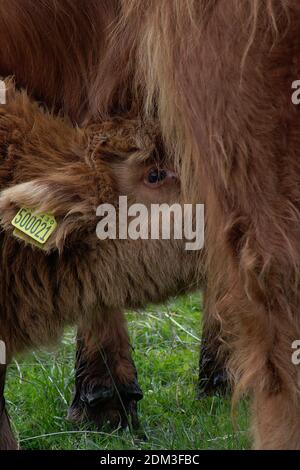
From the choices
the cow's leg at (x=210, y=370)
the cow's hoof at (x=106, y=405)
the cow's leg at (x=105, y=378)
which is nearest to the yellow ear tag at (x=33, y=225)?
the cow's leg at (x=105, y=378)

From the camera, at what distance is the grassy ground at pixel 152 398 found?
435 cm

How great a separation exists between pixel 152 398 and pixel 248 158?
6.48 ft

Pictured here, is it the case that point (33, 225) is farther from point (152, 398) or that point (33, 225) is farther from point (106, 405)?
point (152, 398)

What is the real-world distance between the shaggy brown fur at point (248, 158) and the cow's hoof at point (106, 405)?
125 centimetres

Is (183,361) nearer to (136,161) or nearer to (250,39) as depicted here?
(136,161)

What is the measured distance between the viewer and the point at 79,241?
4.03m

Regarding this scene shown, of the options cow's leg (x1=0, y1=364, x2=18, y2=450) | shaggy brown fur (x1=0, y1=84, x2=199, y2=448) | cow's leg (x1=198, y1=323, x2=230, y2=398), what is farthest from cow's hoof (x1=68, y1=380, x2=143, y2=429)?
shaggy brown fur (x1=0, y1=84, x2=199, y2=448)

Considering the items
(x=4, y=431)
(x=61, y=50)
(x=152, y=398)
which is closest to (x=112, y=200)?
(x=61, y=50)

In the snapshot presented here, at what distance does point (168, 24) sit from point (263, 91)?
447 mm

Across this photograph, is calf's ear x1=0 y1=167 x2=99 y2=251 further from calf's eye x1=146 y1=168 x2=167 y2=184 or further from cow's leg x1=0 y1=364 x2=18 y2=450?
cow's leg x1=0 y1=364 x2=18 y2=450

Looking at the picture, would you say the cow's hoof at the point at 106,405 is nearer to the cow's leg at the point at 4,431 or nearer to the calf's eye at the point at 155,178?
the cow's leg at the point at 4,431

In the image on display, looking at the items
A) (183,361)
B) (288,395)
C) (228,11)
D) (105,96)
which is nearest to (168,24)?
(228,11)

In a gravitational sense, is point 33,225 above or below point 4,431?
above

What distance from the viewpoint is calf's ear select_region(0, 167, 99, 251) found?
387 centimetres
